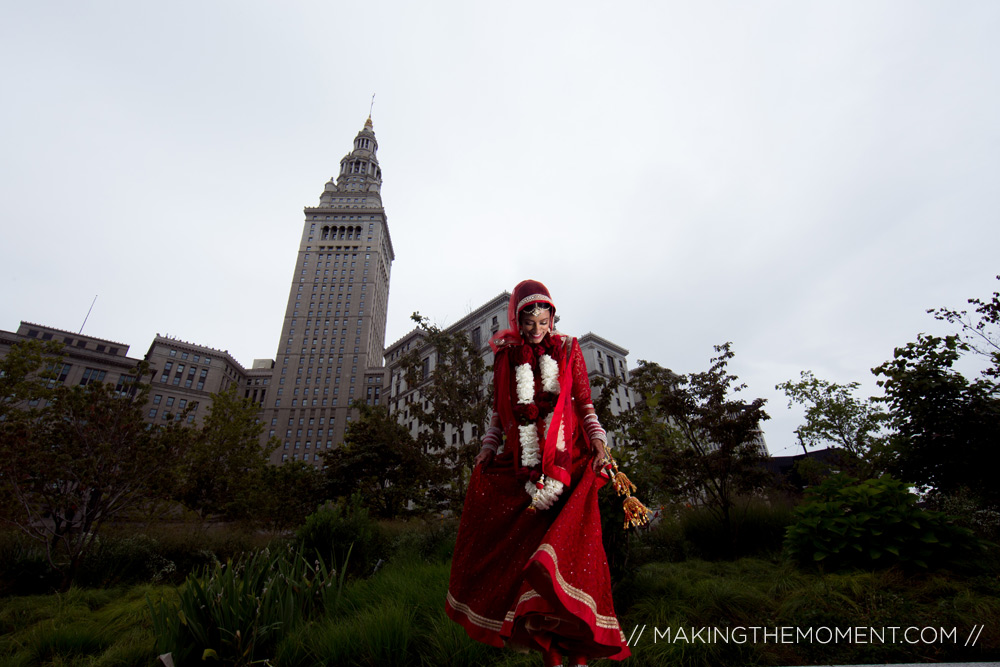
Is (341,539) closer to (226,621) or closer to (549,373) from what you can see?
(226,621)

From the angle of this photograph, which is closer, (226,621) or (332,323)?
(226,621)

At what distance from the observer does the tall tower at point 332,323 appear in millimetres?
84438

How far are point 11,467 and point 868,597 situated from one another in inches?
578

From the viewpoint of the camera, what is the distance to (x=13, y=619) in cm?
582

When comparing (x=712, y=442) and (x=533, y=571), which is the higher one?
(x=712, y=442)

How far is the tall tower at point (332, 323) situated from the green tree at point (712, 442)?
7648 cm

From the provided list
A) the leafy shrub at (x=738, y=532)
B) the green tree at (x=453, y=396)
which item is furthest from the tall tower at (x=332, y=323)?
the leafy shrub at (x=738, y=532)

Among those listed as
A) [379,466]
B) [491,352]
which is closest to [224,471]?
[379,466]

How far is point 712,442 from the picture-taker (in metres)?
10.2

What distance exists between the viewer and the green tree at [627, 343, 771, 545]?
9391mm

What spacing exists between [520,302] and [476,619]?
225cm

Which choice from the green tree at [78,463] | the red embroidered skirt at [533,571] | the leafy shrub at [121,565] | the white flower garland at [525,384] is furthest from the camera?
the green tree at [78,463]

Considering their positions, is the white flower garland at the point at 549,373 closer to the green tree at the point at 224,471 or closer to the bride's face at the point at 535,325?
the bride's face at the point at 535,325

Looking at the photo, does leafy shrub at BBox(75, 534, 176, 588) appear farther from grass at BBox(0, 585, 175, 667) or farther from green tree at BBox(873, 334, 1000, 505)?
green tree at BBox(873, 334, 1000, 505)
